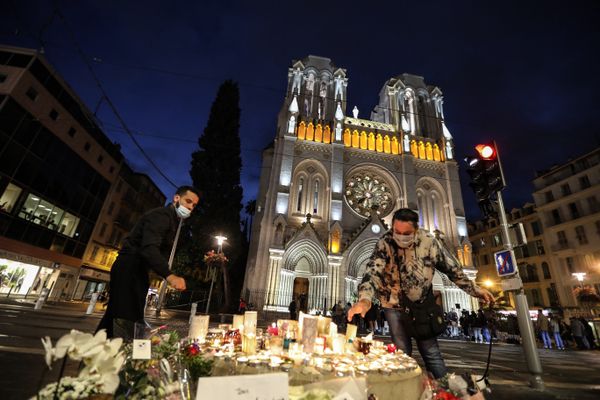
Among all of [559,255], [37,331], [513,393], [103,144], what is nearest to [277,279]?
[37,331]

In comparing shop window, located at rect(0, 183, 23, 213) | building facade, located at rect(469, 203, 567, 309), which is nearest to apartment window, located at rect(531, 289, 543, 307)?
building facade, located at rect(469, 203, 567, 309)

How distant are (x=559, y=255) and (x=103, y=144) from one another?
4285 centimetres

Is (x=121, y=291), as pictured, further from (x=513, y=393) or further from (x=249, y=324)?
(x=513, y=393)

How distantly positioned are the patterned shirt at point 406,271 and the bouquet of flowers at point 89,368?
207 cm

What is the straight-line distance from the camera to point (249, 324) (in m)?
2.37

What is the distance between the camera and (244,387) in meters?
1.26

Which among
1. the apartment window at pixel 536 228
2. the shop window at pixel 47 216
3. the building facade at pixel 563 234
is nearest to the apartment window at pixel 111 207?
the shop window at pixel 47 216

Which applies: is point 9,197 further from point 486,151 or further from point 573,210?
point 573,210

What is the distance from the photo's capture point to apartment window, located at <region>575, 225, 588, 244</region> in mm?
24297

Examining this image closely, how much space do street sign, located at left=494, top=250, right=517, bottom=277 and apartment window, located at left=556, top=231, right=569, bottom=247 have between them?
29.0 meters

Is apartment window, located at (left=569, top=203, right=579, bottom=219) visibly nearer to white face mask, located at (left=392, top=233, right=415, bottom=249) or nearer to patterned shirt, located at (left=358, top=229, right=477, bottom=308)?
patterned shirt, located at (left=358, top=229, right=477, bottom=308)

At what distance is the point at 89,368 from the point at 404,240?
8.53ft

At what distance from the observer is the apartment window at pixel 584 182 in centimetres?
2522

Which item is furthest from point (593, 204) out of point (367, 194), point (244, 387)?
point (244, 387)
